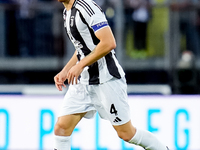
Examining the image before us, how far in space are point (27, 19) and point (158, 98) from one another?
4.20 m

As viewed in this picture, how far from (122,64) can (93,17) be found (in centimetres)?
435

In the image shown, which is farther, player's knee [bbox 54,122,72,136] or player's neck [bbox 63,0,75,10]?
player's knee [bbox 54,122,72,136]

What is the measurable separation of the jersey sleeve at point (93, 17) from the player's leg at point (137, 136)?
775 millimetres

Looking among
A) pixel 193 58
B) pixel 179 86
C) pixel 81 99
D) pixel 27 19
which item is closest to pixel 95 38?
pixel 81 99

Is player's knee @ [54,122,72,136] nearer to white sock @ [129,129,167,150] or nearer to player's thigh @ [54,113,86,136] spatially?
player's thigh @ [54,113,86,136]

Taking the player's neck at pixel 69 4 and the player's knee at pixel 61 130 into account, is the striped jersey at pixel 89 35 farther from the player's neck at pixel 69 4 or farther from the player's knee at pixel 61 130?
the player's knee at pixel 61 130

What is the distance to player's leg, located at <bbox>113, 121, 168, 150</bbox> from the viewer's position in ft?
10.6

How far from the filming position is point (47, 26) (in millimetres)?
8148

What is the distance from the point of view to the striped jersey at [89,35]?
117 inches

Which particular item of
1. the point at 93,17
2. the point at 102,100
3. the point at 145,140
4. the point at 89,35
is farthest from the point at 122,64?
the point at 93,17

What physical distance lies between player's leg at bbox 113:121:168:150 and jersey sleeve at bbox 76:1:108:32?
30.5 inches

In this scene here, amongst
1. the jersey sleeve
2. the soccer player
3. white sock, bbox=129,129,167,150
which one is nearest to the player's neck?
the soccer player

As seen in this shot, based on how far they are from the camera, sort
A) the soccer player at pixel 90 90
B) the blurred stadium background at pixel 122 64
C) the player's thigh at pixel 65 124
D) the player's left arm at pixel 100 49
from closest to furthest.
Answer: the player's left arm at pixel 100 49
the soccer player at pixel 90 90
the player's thigh at pixel 65 124
the blurred stadium background at pixel 122 64

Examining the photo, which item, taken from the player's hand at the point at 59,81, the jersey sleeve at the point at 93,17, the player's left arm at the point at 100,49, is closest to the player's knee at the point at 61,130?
the player's hand at the point at 59,81
